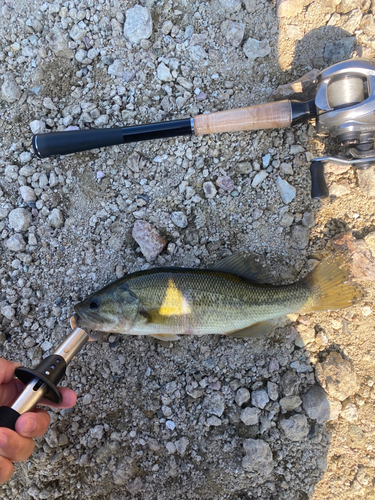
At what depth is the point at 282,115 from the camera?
112 inches

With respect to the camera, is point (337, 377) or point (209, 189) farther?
point (209, 189)

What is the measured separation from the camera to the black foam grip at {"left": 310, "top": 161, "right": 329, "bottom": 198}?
9.27ft

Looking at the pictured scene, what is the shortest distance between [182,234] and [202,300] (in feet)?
2.34

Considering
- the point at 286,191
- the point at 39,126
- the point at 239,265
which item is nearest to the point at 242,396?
the point at 239,265

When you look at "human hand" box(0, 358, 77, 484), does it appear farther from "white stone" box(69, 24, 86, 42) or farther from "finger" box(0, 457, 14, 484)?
"white stone" box(69, 24, 86, 42)

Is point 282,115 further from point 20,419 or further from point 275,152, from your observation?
point 20,419

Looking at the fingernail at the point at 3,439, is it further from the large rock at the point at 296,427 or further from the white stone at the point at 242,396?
the large rock at the point at 296,427

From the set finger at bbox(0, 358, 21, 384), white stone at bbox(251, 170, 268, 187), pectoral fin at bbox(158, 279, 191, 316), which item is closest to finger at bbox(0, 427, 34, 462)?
finger at bbox(0, 358, 21, 384)

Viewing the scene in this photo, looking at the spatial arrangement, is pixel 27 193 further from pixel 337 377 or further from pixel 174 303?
pixel 337 377

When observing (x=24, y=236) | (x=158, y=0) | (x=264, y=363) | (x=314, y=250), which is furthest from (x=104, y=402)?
(x=158, y=0)

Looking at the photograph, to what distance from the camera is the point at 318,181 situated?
285cm

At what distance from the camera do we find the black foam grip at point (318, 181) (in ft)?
9.27

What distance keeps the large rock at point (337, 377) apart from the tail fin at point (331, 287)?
0.55m

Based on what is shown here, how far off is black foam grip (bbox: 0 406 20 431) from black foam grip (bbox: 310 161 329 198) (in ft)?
8.88
